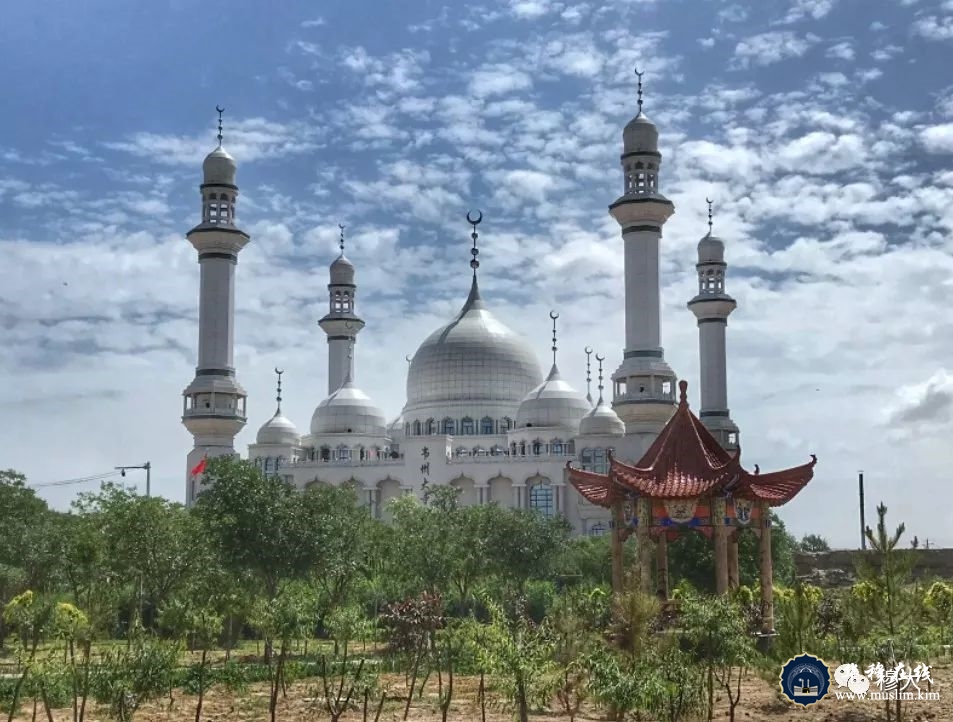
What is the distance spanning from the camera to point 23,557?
1674 inches

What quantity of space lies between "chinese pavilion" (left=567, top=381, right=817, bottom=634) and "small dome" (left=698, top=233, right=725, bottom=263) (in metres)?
42.4

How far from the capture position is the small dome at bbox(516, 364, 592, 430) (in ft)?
234

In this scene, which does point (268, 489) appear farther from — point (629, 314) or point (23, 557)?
point (629, 314)

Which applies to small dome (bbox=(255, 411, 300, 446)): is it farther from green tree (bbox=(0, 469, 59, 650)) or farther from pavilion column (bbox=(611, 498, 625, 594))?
pavilion column (bbox=(611, 498, 625, 594))

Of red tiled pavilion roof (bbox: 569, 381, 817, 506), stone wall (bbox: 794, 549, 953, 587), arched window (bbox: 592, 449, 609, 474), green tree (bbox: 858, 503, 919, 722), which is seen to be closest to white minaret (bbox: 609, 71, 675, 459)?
arched window (bbox: 592, 449, 609, 474)

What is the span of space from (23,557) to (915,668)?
3142 cm

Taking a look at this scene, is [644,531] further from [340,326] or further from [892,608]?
[340,326]

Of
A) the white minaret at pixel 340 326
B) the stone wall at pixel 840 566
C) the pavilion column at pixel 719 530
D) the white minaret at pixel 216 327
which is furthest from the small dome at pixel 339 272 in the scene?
the pavilion column at pixel 719 530

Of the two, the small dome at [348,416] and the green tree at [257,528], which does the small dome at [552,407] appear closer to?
the small dome at [348,416]

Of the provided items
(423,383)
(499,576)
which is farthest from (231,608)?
(423,383)

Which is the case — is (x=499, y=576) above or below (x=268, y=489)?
below

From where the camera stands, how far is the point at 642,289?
63.8m

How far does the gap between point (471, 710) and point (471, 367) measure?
54.9 m

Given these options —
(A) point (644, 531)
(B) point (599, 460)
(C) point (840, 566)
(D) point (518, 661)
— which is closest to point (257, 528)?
(A) point (644, 531)
